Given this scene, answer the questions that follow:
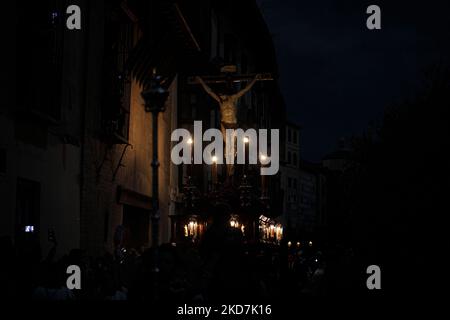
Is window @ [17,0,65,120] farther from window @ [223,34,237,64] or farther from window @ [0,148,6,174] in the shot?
window @ [223,34,237,64]

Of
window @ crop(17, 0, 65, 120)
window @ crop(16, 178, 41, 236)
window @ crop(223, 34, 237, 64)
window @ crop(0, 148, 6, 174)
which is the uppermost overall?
window @ crop(223, 34, 237, 64)

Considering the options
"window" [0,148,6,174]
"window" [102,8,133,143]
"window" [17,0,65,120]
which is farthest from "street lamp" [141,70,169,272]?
"window" [102,8,133,143]

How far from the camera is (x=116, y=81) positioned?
18.7 m

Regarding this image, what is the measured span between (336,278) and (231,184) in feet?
26.9

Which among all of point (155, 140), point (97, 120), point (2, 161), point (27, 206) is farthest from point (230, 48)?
point (155, 140)

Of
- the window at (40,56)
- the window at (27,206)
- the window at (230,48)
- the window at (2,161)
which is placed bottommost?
the window at (27,206)

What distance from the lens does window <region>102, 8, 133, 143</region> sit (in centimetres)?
1827

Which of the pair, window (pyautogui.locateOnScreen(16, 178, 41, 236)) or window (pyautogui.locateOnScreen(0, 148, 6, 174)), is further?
window (pyautogui.locateOnScreen(16, 178, 41, 236))

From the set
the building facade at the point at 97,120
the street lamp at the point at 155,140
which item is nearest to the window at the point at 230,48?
the building facade at the point at 97,120

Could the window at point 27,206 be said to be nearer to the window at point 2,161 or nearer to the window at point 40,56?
the window at point 2,161

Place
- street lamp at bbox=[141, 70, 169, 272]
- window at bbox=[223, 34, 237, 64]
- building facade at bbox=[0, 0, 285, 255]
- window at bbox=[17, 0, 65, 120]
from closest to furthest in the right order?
street lamp at bbox=[141, 70, 169, 272]
window at bbox=[17, 0, 65, 120]
building facade at bbox=[0, 0, 285, 255]
window at bbox=[223, 34, 237, 64]

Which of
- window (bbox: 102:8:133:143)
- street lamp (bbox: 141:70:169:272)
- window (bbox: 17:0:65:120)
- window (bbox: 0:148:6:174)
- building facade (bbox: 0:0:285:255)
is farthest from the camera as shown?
window (bbox: 102:8:133:143)

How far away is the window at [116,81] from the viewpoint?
59.9 ft
